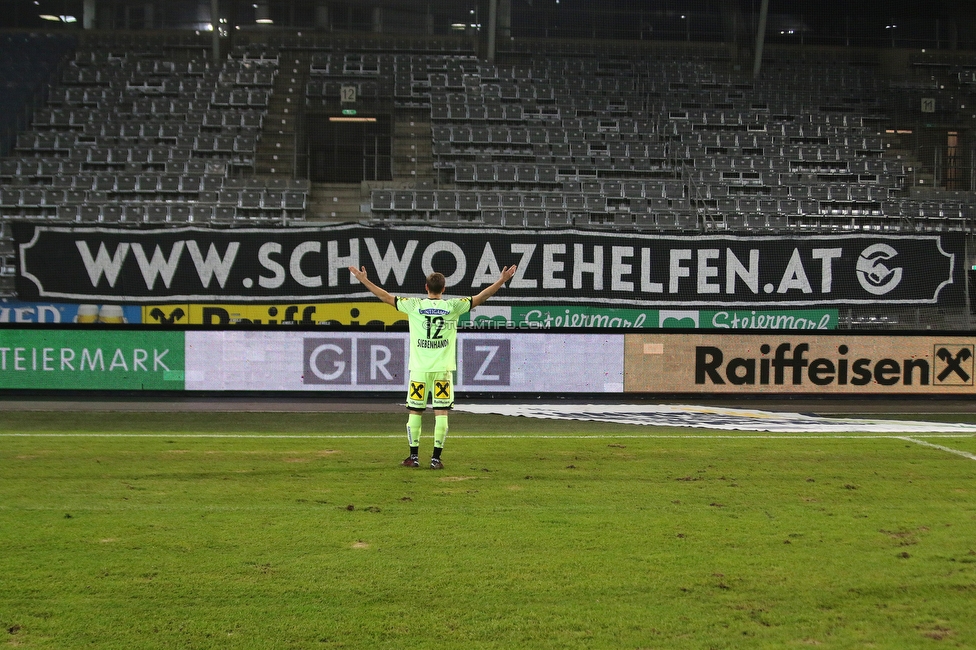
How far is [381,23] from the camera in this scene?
106 ft

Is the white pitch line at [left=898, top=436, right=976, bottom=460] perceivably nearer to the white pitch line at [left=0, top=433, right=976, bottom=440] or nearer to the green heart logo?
the white pitch line at [left=0, top=433, right=976, bottom=440]

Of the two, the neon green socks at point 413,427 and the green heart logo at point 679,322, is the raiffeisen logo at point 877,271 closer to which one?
the green heart logo at point 679,322

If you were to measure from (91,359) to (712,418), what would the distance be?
11124 mm

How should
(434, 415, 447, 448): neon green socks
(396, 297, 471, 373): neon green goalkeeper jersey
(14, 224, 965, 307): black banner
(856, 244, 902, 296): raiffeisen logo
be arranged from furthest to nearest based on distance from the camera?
(856, 244, 902, 296): raiffeisen logo
(14, 224, 965, 307): black banner
(434, 415, 447, 448): neon green socks
(396, 297, 471, 373): neon green goalkeeper jersey

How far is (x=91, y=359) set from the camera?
54.9ft

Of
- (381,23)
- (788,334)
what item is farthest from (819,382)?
(381,23)

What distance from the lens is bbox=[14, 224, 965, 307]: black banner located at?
58.1 ft

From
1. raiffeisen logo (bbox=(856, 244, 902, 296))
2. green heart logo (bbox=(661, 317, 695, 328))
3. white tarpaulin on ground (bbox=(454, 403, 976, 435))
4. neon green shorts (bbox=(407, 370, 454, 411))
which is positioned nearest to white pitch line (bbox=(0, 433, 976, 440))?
white tarpaulin on ground (bbox=(454, 403, 976, 435))

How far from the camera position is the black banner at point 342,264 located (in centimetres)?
1772

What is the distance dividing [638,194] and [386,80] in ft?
32.5

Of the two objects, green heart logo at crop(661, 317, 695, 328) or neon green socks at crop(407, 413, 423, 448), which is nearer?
neon green socks at crop(407, 413, 423, 448)

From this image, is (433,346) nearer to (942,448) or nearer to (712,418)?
(942,448)

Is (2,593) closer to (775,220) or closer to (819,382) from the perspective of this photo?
(819,382)

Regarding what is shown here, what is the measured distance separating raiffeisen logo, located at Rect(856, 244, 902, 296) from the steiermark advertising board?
13.4 meters
